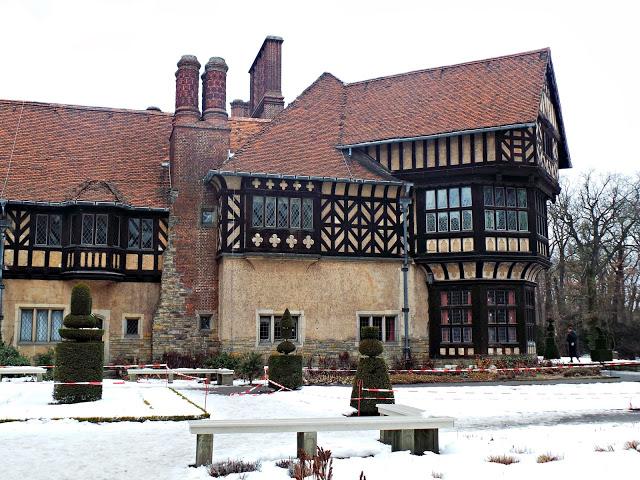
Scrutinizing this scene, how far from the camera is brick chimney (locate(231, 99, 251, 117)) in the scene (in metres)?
37.7

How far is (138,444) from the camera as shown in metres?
10.2

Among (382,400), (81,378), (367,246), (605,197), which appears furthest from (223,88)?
(605,197)

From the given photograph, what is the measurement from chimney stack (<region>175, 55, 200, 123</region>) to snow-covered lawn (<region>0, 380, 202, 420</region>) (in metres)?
12.0

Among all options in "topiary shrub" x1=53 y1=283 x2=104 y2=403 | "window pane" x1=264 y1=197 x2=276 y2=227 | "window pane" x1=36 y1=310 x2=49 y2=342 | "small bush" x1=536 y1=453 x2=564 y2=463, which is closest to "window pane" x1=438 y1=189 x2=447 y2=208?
"window pane" x1=264 y1=197 x2=276 y2=227

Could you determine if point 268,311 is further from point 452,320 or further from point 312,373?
point 452,320

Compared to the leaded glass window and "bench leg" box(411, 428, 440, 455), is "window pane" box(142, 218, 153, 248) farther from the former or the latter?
"bench leg" box(411, 428, 440, 455)

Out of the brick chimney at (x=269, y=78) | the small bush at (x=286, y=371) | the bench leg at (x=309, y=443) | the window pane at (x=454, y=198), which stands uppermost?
the brick chimney at (x=269, y=78)

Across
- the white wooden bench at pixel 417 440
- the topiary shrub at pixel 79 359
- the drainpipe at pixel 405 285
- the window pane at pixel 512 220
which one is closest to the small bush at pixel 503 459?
the white wooden bench at pixel 417 440

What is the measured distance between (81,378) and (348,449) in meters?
6.92

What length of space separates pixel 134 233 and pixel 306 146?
6879 millimetres

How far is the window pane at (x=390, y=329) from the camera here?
26.4 metres

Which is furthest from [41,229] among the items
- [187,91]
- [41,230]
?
[187,91]

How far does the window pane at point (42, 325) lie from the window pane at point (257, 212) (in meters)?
7.59

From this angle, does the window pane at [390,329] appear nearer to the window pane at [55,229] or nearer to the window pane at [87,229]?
the window pane at [87,229]
